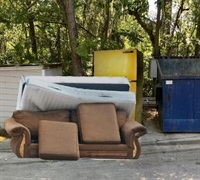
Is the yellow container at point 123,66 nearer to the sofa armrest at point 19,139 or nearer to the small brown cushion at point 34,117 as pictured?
the small brown cushion at point 34,117

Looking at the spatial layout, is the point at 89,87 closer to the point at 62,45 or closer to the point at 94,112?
the point at 94,112

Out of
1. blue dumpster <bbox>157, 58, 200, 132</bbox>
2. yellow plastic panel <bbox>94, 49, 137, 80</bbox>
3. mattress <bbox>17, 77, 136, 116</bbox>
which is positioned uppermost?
yellow plastic panel <bbox>94, 49, 137, 80</bbox>

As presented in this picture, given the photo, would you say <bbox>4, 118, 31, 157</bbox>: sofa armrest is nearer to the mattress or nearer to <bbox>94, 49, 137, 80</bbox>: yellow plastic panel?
the mattress

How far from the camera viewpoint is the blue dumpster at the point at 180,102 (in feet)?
21.8

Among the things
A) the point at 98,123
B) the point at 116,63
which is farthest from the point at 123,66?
the point at 98,123

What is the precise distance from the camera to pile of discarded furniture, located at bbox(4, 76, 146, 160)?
3484mm

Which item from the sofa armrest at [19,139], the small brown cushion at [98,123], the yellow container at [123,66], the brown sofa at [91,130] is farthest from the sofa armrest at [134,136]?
the yellow container at [123,66]

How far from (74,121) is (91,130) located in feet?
1.56

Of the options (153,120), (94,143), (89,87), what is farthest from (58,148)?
(153,120)

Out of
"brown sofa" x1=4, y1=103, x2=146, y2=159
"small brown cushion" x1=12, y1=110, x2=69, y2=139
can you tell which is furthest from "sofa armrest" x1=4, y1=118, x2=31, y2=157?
"small brown cushion" x1=12, y1=110, x2=69, y2=139

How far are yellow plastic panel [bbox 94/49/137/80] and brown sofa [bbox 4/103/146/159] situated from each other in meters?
2.83

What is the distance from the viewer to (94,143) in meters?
3.77

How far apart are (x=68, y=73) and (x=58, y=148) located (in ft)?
18.6

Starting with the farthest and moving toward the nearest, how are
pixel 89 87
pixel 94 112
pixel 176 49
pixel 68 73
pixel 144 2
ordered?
1. pixel 176 49
2. pixel 68 73
3. pixel 144 2
4. pixel 89 87
5. pixel 94 112
